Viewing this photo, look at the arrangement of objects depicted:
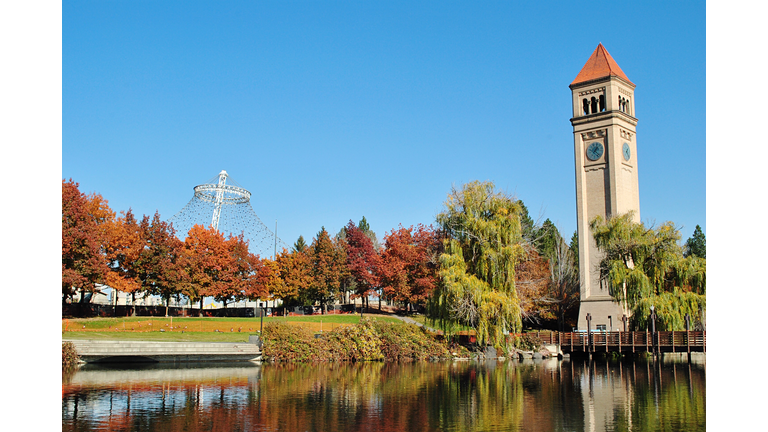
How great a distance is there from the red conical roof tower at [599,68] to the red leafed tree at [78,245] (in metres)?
42.7

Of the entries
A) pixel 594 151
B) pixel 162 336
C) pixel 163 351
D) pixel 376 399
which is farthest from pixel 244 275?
pixel 376 399

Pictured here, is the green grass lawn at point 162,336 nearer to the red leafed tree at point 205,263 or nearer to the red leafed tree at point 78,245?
the red leafed tree at point 78,245

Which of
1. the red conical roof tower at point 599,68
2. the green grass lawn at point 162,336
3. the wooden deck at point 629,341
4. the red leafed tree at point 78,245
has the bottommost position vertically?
the wooden deck at point 629,341

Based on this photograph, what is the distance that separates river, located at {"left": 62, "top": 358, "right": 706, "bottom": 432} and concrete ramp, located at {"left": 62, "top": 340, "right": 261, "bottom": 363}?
1261 mm

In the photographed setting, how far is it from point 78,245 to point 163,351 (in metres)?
14.2

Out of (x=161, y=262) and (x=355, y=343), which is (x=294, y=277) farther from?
(x=355, y=343)

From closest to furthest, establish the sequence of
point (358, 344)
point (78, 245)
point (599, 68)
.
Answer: point (358, 344) < point (78, 245) < point (599, 68)

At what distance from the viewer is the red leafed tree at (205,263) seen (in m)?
55.0

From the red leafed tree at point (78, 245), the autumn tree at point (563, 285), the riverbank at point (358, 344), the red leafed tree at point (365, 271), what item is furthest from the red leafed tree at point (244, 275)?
the autumn tree at point (563, 285)

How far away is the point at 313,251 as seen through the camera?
70.1 meters

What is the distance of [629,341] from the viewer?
42.3 m
